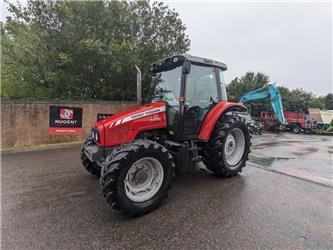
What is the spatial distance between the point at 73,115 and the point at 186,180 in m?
5.57

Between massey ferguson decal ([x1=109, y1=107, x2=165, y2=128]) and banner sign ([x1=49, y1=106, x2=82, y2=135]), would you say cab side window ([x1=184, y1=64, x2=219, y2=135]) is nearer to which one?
massey ferguson decal ([x1=109, y1=107, x2=165, y2=128])

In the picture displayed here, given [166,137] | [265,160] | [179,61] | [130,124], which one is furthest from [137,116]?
[265,160]

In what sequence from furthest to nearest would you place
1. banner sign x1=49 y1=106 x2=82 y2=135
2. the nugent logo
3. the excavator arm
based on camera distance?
the excavator arm < the nugent logo < banner sign x1=49 y1=106 x2=82 y2=135

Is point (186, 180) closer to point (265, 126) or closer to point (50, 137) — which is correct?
point (50, 137)

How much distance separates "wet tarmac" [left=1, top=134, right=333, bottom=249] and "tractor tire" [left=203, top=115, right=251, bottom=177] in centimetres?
23

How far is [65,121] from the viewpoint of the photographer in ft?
23.4

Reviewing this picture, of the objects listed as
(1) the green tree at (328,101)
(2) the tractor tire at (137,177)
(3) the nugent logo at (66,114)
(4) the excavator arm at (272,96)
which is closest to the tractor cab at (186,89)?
(2) the tractor tire at (137,177)

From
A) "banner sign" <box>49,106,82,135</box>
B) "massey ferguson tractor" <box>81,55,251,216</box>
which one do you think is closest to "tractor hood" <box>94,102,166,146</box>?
"massey ferguson tractor" <box>81,55,251,216</box>

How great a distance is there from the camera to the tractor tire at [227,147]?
348 centimetres

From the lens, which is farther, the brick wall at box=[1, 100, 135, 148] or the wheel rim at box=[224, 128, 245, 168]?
the brick wall at box=[1, 100, 135, 148]

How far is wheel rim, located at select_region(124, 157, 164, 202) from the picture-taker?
2.48 m

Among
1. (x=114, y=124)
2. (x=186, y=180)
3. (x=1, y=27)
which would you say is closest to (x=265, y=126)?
(x=186, y=180)

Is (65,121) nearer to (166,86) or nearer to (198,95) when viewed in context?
(166,86)

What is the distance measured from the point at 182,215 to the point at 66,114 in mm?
6338
